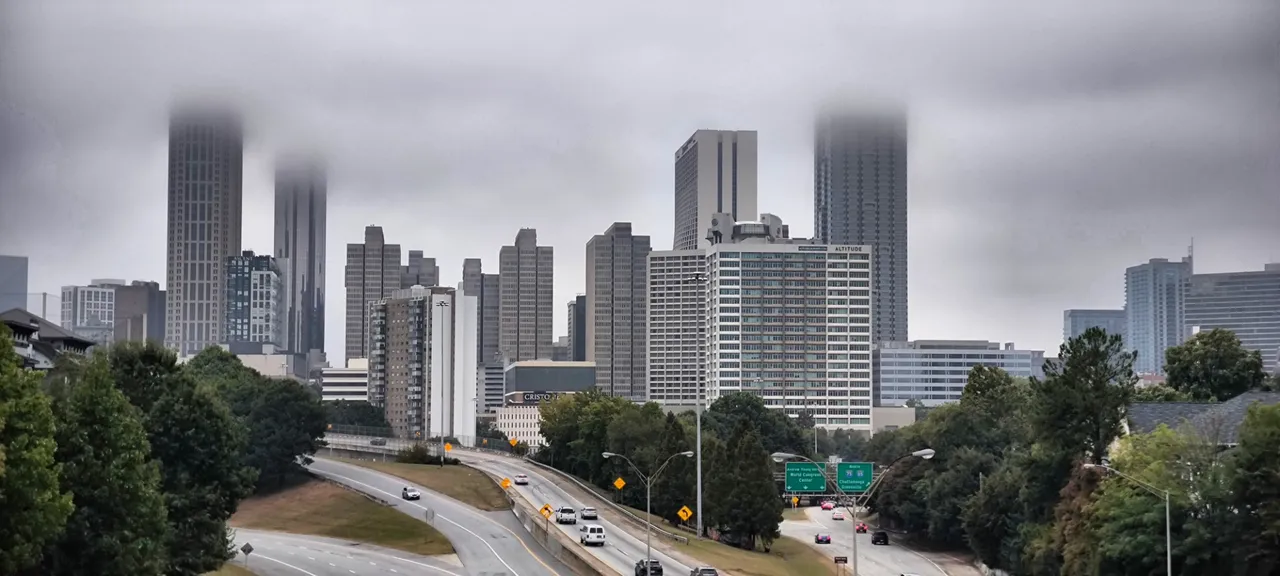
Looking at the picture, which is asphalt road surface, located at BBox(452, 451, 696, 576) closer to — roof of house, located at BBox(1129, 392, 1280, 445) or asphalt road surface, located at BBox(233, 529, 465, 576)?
asphalt road surface, located at BBox(233, 529, 465, 576)

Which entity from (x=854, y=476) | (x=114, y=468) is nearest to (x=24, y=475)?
(x=114, y=468)

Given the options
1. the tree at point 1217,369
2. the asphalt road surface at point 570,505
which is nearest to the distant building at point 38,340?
the asphalt road surface at point 570,505

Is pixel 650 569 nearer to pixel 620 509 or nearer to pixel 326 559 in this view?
pixel 326 559

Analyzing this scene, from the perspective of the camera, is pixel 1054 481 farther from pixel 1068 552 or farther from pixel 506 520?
pixel 506 520

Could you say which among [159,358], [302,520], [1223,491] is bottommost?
[302,520]

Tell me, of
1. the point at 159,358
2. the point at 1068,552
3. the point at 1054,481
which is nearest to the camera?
the point at 159,358

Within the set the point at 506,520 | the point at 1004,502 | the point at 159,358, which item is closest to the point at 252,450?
the point at 506,520
